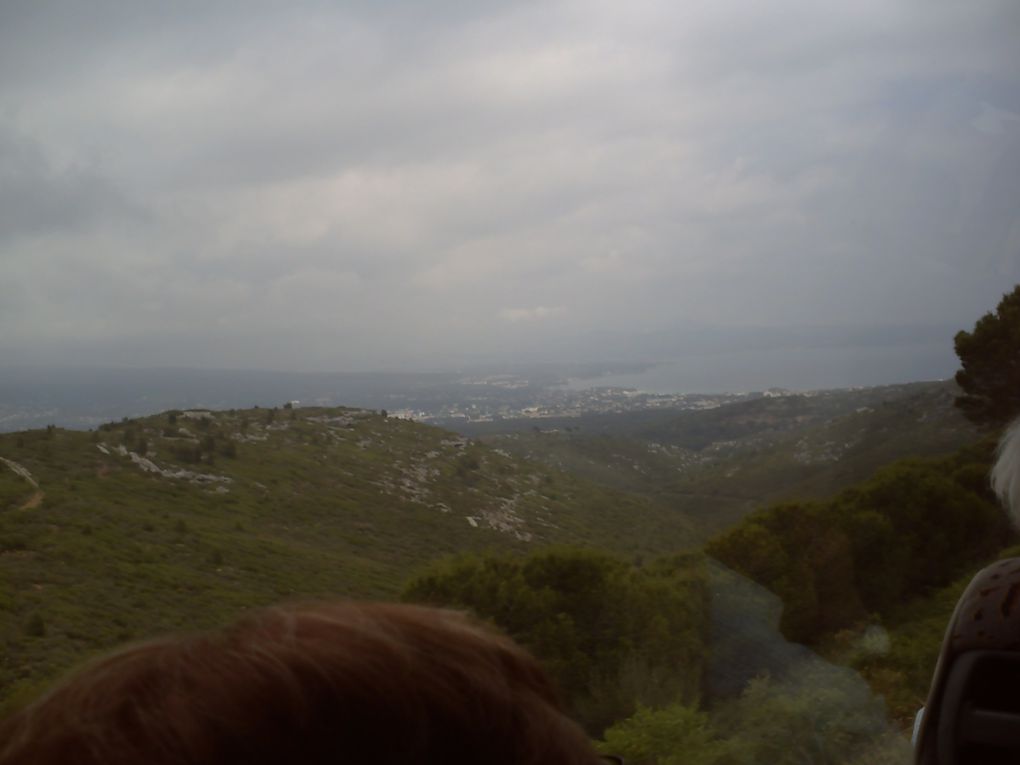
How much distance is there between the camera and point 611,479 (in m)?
20.7

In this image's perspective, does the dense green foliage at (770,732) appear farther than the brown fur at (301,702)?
Yes

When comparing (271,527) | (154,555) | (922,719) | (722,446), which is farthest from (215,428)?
(722,446)

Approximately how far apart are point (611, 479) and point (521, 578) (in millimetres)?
16793

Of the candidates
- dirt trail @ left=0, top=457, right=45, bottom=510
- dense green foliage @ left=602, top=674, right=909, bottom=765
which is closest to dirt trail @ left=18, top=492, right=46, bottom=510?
dirt trail @ left=0, top=457, right=45, bottom=510

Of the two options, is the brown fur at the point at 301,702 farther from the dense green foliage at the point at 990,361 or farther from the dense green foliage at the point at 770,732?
the dense green foliage at the point at 990,361

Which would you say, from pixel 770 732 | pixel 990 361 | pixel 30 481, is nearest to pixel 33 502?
pixel 30 481

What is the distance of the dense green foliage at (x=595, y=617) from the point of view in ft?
12.0

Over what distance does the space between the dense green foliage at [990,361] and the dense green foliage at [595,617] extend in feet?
30.1

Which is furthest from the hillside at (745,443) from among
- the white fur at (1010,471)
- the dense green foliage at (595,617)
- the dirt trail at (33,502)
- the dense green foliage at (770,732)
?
the dirt trail at (33,502)

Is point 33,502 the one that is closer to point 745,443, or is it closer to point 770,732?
point 770,732

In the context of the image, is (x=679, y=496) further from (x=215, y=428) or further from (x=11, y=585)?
(x=11, y=585)

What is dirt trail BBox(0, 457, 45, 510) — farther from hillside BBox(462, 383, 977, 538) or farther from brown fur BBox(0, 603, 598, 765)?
hillside BBox(462, 383, 977, 538)

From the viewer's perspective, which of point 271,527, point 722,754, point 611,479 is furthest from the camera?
point 611,479

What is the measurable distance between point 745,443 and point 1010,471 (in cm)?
2548
